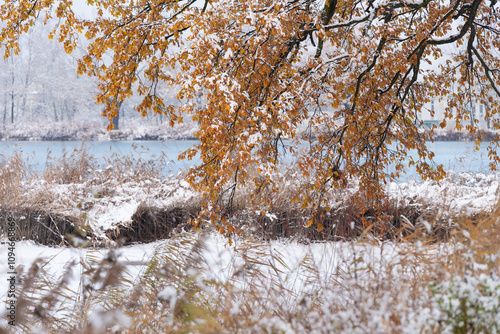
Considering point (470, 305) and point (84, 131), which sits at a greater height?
point (84, 131)

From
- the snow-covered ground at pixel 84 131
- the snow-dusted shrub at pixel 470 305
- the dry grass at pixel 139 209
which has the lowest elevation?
the dry grass at pixel 139 209

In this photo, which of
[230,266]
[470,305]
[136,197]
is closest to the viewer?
[470,305]

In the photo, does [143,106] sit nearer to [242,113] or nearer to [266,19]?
[242,113]

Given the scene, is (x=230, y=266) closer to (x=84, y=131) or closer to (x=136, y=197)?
(x=136, y=197)

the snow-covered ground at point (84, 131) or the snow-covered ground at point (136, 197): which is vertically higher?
the snow-covered ground at point (84, 131)

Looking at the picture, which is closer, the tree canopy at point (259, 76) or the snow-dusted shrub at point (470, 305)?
the snow-dusted shrub at point (470, 305)

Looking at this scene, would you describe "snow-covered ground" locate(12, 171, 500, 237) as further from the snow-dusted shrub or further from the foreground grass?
the snow-dusted shrub

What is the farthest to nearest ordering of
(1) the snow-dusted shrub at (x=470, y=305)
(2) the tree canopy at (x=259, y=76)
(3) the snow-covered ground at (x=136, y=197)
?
(3) the snow-covered ground at (x=136, y=197) → (2) the tree canopy at (x=259, y=76) → (1) the snow-dusted shrub at (x=470, y=305)

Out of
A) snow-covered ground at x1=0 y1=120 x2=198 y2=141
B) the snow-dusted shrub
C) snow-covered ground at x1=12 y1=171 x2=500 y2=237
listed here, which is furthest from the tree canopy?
snow-covered ground at x1=0 y1=120 x2=198 y2=141

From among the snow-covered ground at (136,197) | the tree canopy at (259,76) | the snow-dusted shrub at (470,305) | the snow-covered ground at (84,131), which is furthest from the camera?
the snow-covered ground at (84,131)

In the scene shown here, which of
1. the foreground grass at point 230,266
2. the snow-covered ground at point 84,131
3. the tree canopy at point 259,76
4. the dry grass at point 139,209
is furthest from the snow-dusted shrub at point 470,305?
the snow-covered ground at point 84,131

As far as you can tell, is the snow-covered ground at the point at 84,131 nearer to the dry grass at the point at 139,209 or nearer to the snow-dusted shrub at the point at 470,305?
the dry grass at the point at 139,209

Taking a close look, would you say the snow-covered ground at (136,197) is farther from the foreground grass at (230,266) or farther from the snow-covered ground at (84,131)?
the snow-covered ground at (84,131)

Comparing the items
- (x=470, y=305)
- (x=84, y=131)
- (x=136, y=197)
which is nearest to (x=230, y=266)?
A: (x=470, y=305)
